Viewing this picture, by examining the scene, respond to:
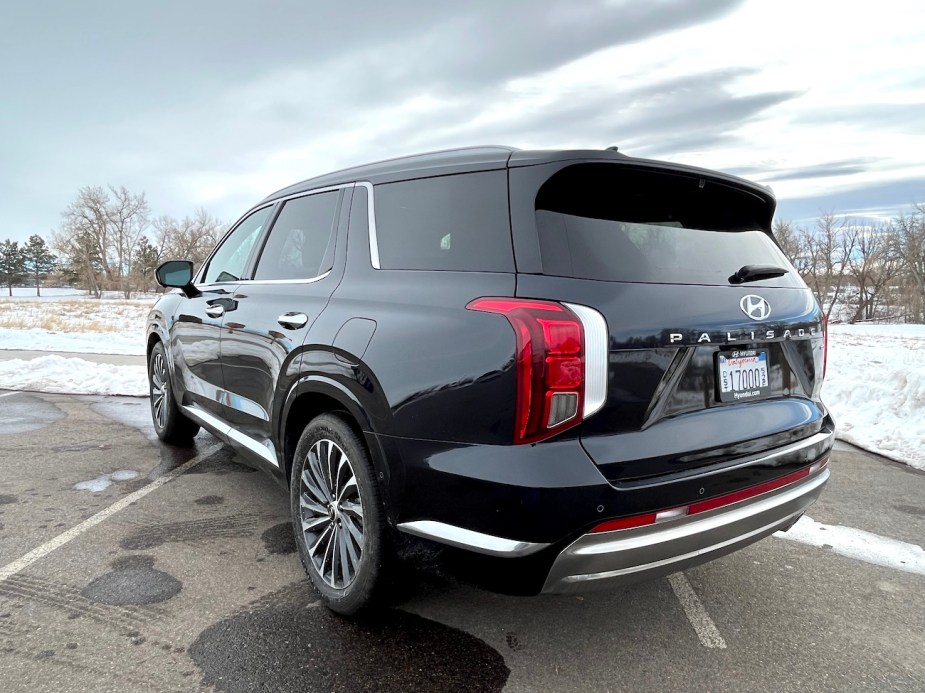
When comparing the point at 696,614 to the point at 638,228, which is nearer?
the point at 638,228

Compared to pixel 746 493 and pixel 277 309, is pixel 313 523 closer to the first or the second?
pixel 277 309

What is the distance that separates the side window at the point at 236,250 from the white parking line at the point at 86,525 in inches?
56.0

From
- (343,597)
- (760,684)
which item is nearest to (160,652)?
(343,597)

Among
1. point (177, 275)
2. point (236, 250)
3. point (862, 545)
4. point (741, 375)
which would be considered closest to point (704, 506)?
point (741, 375)

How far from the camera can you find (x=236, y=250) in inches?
159

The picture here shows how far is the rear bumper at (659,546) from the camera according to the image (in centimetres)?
187

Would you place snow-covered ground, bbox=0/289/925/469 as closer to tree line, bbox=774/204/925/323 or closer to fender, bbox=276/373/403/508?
fender, bbox=276/373/403/508

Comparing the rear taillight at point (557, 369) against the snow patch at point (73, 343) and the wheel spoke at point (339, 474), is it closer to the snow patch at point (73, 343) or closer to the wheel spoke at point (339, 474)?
the wheel spoke at point (339, 474)

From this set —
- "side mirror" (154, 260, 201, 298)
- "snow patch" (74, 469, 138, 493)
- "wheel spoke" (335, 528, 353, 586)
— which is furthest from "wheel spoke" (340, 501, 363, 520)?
"snow patch" (74, 469, 138, 493)

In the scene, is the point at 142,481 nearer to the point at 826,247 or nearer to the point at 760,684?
the point at 760,684

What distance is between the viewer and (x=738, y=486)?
211 centimetres

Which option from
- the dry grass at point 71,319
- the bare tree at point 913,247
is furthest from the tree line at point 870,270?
the dry grass at point 71,319

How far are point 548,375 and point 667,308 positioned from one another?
50 cm

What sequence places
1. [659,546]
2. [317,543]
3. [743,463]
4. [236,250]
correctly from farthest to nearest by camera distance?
[236,250], [317,543], [743,463], [659,546]
